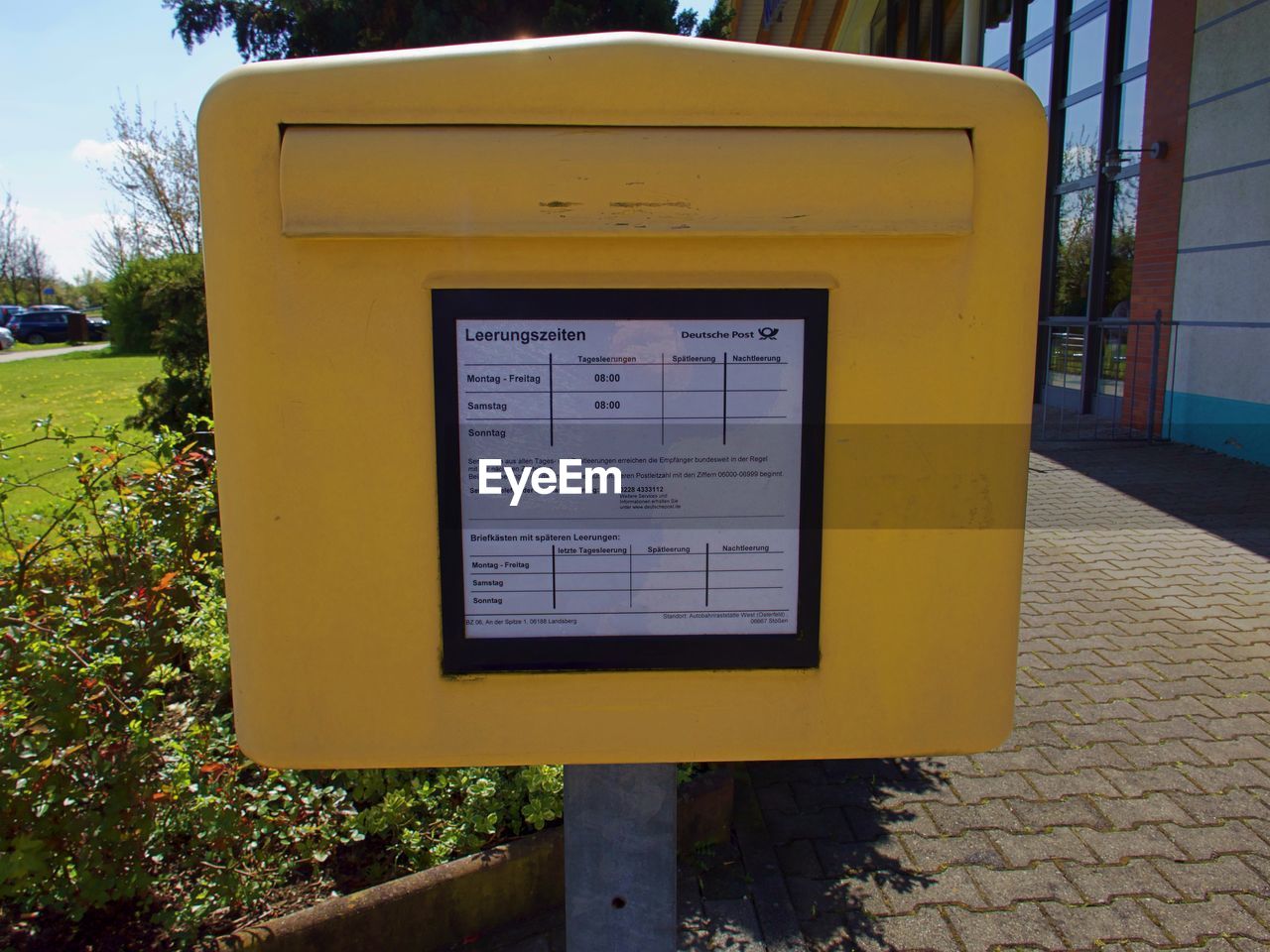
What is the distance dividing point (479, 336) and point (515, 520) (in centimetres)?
24

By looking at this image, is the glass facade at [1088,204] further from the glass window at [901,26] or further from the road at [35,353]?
the road at [35,353]

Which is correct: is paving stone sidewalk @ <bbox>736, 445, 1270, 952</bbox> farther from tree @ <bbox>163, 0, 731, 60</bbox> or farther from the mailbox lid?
tree @ <bbox>163, 0, 731, 60</bbox>

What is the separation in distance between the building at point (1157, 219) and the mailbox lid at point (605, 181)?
689cm

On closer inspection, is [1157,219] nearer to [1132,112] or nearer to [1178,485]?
[1132,112]

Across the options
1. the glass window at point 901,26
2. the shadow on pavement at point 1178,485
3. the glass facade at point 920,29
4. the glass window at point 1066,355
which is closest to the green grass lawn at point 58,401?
the shadow on pavement at point 1178,485

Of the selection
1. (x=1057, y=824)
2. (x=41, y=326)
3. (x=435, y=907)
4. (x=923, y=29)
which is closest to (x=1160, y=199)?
(x=923, y=29)

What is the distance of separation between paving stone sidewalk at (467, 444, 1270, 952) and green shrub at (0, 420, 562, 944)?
1.48ft

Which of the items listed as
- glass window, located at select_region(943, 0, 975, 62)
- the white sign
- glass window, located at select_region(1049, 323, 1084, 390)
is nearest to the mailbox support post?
the white sign

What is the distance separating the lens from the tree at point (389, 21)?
5.64m

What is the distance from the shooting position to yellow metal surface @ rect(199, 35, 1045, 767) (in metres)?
1.15

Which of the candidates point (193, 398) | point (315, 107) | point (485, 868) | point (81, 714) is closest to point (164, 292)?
point (193, 398)

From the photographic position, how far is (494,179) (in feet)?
3.71

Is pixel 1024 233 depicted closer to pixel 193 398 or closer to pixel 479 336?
pixel 479 336

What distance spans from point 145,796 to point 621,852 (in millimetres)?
1657
